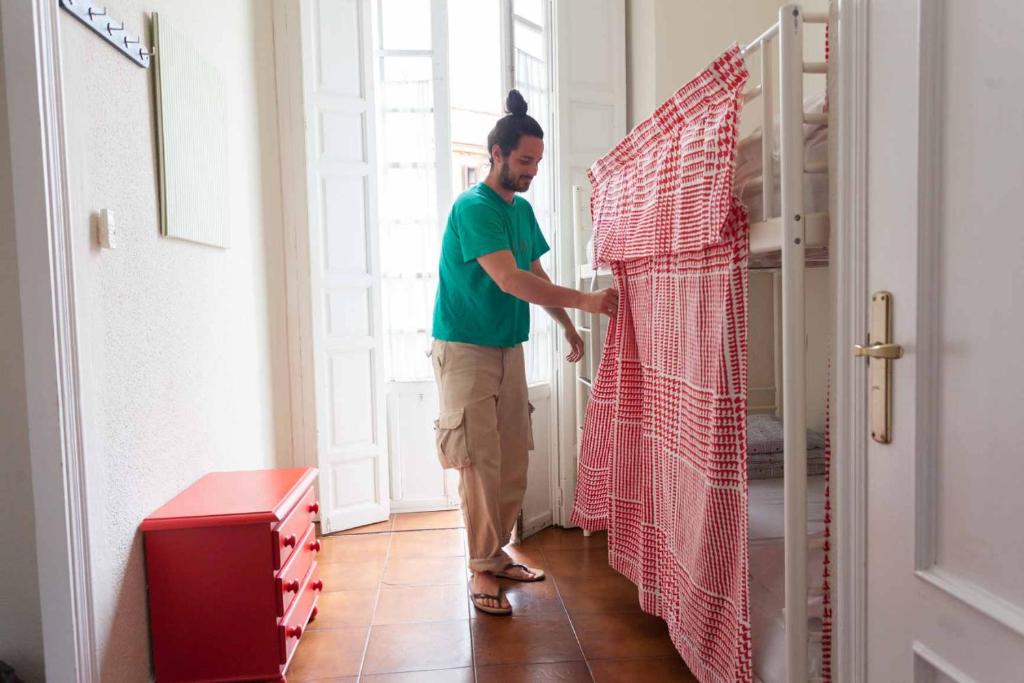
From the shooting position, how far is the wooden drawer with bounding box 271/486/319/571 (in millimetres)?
1882

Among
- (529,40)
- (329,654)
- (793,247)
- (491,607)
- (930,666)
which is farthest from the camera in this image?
(529,40)

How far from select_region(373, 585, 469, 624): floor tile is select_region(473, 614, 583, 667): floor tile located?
0.13 m

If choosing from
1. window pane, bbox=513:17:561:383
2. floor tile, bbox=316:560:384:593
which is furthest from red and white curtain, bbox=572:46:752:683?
floor tile, bbox=316:560:384:593

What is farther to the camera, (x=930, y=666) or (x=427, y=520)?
(x=427, y=520)

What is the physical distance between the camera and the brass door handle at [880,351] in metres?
1.08

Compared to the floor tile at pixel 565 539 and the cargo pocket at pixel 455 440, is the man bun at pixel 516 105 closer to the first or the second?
the cargo pocket at pixel 455 440

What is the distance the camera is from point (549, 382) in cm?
333

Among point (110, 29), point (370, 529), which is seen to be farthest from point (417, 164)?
point (110, 29)

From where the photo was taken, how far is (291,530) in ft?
6.78

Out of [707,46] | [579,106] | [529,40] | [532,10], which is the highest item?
[532,10]

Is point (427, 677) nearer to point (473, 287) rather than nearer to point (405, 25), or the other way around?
point (473, 287)

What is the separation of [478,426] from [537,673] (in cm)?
81

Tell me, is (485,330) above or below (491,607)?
above

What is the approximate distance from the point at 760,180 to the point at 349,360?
232 centimetres
